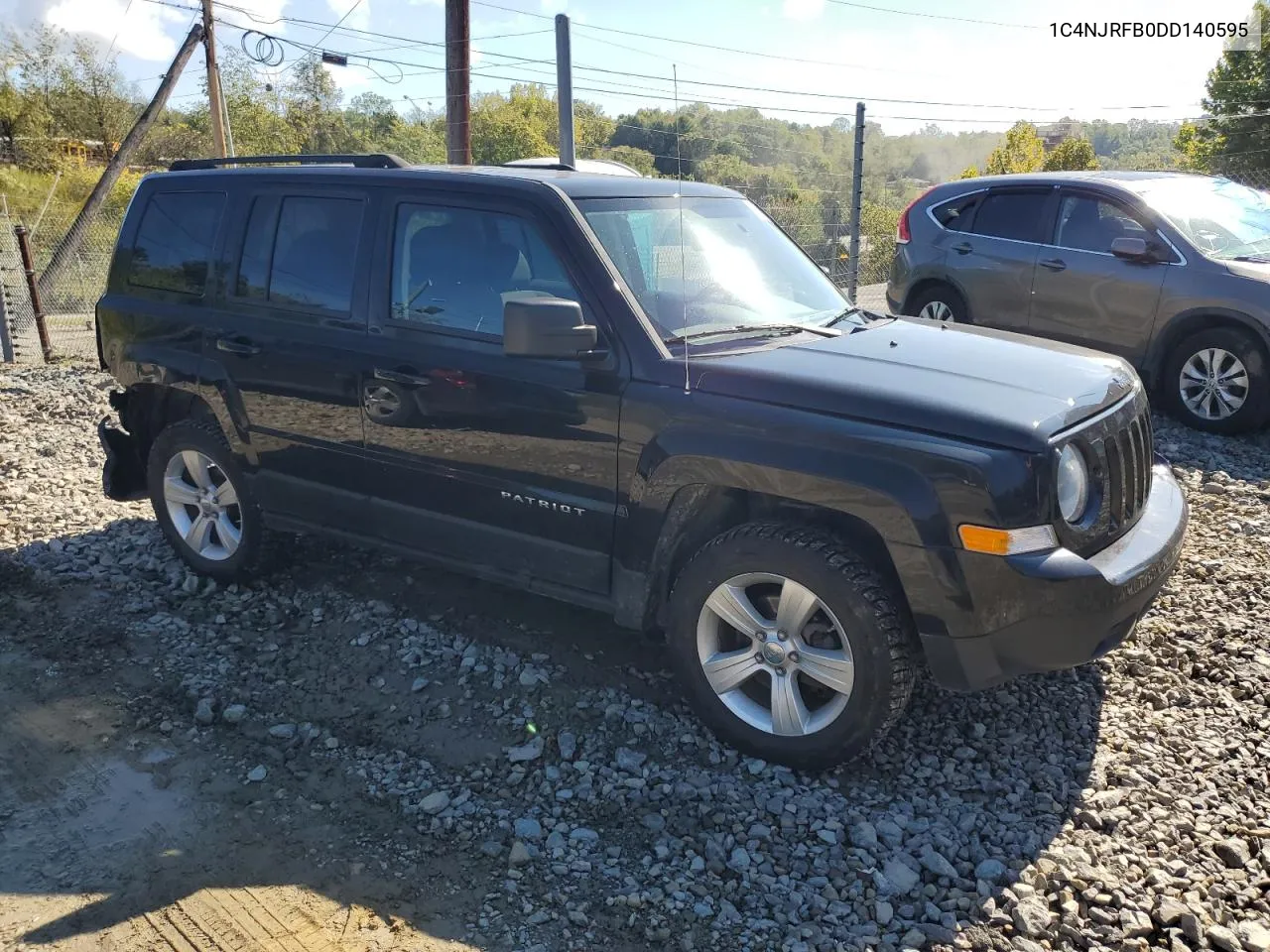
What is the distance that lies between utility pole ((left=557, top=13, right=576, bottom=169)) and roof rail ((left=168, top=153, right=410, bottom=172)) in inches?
138

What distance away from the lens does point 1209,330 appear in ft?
23.6

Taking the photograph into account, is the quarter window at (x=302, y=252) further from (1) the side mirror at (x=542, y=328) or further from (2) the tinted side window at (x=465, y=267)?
(1) the side mirror at (x=542, y=328)

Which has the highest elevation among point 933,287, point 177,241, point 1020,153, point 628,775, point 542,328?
point 1020,153

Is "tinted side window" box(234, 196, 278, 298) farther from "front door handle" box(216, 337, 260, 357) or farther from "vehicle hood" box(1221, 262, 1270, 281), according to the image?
"vehicle hood" box(1221, 262, 1270, 281)

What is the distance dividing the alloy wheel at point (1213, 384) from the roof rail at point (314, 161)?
5.93 m

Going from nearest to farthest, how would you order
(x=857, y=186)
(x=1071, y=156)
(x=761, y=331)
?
(x=761, y=331) < (x=857, y=186) < (x=1071, y=156)

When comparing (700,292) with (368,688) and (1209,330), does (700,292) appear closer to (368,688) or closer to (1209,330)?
(368,688)

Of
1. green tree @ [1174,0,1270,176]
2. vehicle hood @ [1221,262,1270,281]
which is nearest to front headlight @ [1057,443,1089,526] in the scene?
vehicle hood @ [1221,262,1270,281]

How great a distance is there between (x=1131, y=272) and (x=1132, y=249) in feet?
0.70

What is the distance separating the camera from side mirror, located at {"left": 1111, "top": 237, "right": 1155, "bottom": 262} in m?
7.24

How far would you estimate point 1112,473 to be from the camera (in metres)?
3.32

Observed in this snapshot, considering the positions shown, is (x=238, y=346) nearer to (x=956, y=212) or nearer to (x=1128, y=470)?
(x=1128, y=470)

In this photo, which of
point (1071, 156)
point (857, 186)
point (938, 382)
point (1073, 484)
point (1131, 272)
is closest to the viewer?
point (1073, 484)

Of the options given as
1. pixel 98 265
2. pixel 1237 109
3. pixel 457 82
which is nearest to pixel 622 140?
pixel 457 82
